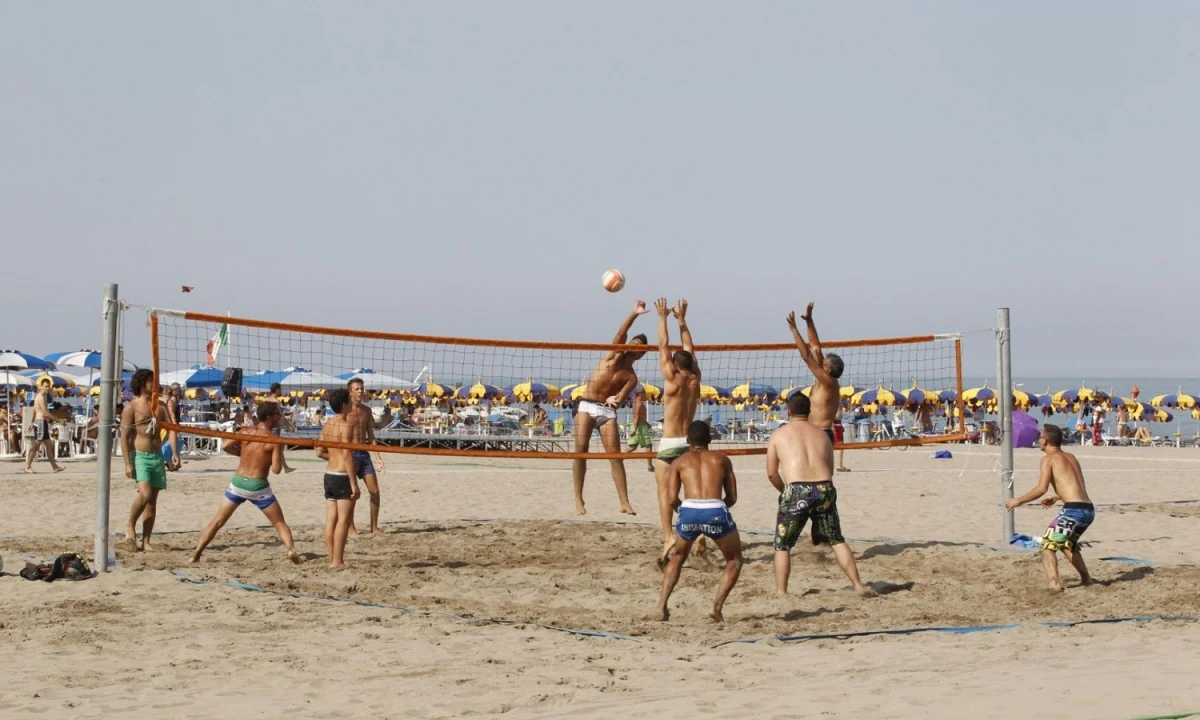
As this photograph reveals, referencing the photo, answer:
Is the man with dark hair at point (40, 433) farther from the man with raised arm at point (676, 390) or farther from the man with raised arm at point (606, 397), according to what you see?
the man with raised arm at point (676, 390)

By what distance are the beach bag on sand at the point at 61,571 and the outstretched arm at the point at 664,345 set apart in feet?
13.1

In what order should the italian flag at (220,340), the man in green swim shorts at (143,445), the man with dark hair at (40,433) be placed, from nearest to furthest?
the man in green swim shorts at (143,445)
the italian flag at (220,340)
the man with dark hair at (40,433)

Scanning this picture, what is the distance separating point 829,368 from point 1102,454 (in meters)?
19.2

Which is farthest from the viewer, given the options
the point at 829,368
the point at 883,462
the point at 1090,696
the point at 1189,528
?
the point at 883,462

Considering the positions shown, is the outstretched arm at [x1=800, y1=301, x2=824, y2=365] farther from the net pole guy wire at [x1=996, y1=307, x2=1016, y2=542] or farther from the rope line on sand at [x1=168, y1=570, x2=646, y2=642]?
the rope line on sand at [x1=168, y1=570, x2=646, y2=642]

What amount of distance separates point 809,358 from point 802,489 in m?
1.55

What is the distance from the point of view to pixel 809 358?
9.20m

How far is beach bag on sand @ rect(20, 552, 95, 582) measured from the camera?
26.9ft

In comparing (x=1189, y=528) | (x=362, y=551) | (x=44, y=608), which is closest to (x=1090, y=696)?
(x=44, y=608)

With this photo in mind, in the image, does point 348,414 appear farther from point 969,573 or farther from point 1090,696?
point 1090,696

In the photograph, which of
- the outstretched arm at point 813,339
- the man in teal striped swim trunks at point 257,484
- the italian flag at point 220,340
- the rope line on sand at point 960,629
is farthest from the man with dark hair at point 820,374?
the italian flag at point 220,340

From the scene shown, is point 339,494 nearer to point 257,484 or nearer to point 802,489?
point 257,484

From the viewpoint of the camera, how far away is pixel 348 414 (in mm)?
9648

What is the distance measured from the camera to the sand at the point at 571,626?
5340 mm
